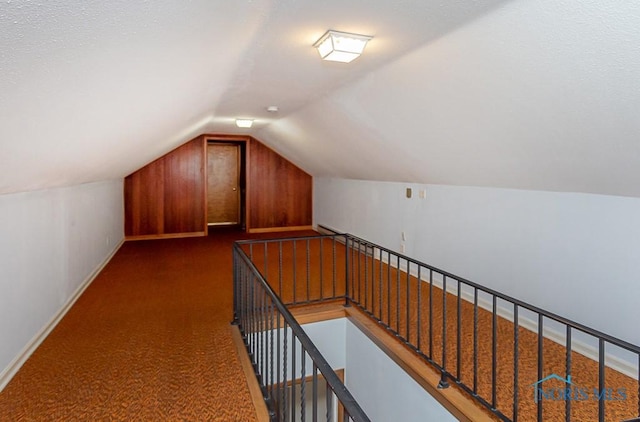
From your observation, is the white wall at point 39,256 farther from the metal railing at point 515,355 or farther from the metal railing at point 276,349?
the metal railing at point 515,355

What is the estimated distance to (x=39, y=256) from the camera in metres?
2.94

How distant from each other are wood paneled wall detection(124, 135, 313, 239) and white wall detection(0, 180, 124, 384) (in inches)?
91.9

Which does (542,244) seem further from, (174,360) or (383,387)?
(174,360)

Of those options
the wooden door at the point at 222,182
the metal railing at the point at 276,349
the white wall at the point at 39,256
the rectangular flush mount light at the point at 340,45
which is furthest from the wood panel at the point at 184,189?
the rectangular flush mount light at the point at 340,45

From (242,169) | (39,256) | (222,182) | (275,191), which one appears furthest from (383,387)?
(222,182)

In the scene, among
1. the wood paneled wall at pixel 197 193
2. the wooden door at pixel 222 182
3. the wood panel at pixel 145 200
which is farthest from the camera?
the wooden door at pixel 222 182

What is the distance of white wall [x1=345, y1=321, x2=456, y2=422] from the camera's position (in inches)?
107

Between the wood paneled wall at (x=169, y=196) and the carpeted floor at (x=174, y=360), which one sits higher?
the wood paneled wall at (x=169, y=196)

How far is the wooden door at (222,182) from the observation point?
8602 millimetres

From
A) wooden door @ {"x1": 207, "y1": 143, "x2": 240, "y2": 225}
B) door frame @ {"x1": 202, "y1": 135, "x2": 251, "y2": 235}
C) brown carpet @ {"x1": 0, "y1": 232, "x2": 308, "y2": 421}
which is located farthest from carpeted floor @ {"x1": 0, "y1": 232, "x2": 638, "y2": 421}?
wooden door @ {"x1": 207, "y1": 143, "x2": 240, "y2": 225}

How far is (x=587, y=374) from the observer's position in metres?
2.59

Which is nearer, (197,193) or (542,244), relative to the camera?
(542,244)

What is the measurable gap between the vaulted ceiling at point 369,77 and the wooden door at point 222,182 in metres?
5.07

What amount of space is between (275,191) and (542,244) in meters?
5.53
